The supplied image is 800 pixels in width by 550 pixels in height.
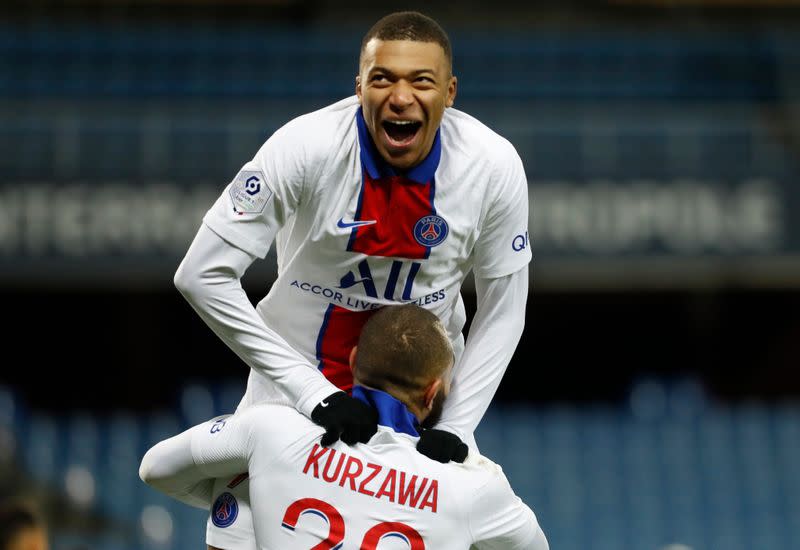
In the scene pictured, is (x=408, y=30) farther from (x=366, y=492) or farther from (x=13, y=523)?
(x=13, y=523)

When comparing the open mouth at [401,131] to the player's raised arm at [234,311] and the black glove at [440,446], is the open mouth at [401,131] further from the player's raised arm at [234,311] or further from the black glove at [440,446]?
the black glove at [440,446]

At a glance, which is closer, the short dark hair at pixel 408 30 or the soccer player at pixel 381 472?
the soccer player at pixel 381 472

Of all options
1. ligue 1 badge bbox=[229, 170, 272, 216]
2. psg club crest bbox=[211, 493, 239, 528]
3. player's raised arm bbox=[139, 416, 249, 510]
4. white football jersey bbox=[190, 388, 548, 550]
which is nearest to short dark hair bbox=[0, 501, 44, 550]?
player's raised arm bbox=[139, 416, 249, 510]

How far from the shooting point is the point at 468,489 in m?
2.77

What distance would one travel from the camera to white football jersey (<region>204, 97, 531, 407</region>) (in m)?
3.00

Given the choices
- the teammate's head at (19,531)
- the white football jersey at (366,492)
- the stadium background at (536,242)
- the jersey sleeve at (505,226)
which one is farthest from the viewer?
the stadium background at (536,242)

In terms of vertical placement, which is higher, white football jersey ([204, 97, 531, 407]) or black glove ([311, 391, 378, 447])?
white football jersey ([204, 97, 531, 407])

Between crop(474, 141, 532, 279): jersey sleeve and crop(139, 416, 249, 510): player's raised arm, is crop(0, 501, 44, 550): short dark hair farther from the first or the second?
crop(474, 141, 532, 279): jersey sleeve

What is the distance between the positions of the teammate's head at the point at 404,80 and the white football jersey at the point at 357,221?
84 millimetres

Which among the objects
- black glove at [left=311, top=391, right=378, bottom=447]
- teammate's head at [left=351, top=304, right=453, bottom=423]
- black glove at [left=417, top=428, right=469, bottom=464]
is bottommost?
black glove at [left=417, top=428, right=469, bottom=464]

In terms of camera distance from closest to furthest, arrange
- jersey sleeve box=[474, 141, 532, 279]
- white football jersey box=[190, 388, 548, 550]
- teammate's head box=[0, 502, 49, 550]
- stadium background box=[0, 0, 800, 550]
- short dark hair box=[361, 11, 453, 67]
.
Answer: white football jersey box=[190, 388, 548, 550] → short dark hair box=[361, 11, 453, 67] → jersey sleeve box=[474, 141, 532, 279] → teammate's head box=[0, 502, 49, 550] → stadium background box=[0, 0, 800, 550]

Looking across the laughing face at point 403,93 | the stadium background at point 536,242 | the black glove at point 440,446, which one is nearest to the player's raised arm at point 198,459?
the black glove at point 440,446

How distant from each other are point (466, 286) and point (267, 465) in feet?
22.8

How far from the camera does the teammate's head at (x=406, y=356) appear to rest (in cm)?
279
